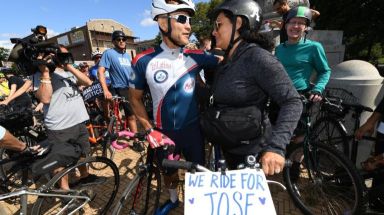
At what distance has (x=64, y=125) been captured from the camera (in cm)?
331

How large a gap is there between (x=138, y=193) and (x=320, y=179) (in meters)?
2.04

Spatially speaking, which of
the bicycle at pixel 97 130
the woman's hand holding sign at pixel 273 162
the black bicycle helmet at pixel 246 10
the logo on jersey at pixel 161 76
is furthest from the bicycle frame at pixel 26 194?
the black bicycle helmet at pixel 246 10

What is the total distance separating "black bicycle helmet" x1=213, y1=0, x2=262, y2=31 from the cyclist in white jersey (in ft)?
1.61

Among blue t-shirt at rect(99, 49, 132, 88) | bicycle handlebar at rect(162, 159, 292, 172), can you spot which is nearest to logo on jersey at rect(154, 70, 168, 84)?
bicycle handlebar at rect(162, 159, 292, 172)

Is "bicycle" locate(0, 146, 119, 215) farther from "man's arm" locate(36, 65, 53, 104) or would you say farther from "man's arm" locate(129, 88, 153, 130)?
"man's arm" locate(129, 88, 153, 130)

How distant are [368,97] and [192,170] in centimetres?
344

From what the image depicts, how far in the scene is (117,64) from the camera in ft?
16.6

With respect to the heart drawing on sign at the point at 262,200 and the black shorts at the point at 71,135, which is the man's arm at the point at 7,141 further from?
the heart drawing on sign at the point at 262,200

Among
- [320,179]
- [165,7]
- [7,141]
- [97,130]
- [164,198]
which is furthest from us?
[97,130]

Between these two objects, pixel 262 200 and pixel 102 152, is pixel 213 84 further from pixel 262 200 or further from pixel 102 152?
pixel 102 152

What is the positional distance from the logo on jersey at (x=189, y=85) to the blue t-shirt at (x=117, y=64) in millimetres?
2880

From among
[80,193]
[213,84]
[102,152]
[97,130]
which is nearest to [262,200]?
[213,84]

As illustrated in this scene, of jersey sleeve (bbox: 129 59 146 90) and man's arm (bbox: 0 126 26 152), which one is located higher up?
jersey sleeve (bbox: 129 59 146 90)

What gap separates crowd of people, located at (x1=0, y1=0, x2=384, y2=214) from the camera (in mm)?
1724
